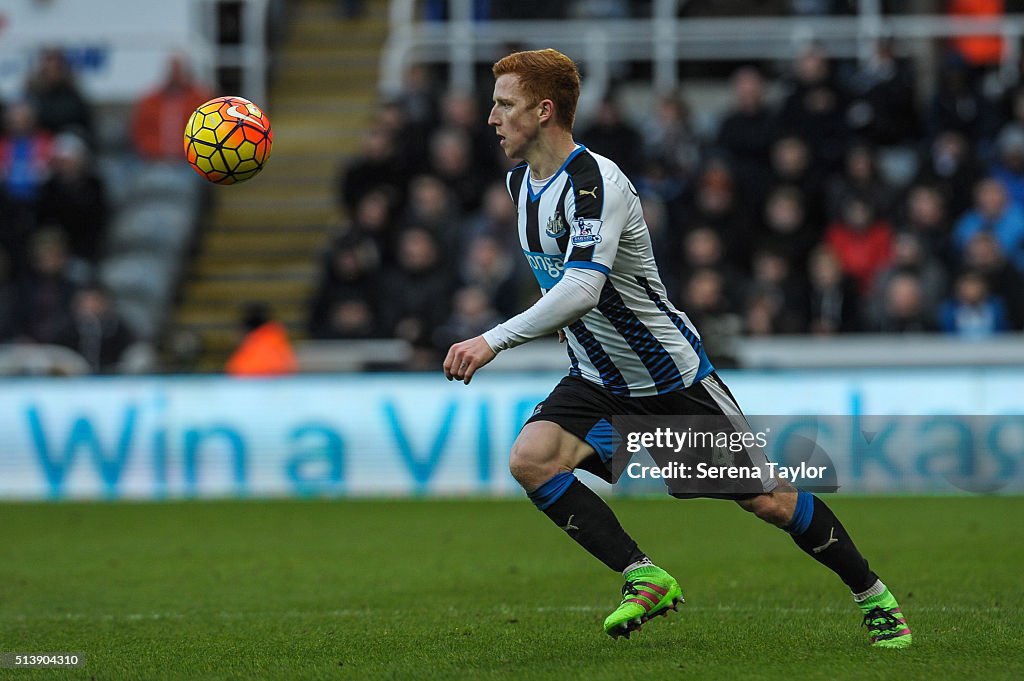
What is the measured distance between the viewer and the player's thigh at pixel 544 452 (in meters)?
6.11

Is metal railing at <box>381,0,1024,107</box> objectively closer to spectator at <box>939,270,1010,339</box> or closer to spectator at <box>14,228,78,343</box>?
spectator at <box>939,270,1010,339</box>

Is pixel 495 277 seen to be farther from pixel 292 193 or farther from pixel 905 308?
pixel 292 193

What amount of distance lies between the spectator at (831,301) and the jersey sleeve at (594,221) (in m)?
9.03

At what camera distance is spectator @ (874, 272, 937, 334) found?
1455 centimetres

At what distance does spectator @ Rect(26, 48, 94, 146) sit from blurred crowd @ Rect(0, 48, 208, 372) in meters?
0.01

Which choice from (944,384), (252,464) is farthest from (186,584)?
(944,384)

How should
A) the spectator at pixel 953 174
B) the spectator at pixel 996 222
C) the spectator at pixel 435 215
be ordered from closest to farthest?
the spectator at pixel 996 222
the spectator at pixel 953 174
the spectator at pixel 435 215

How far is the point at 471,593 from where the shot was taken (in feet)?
26.9

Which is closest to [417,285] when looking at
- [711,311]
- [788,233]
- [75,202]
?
[711,311]

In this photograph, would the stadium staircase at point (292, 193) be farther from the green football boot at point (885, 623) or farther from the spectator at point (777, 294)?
the green football boot at point (885, 623)

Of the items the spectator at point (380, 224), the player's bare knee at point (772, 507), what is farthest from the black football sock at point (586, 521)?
the spectator at point (380, 224)

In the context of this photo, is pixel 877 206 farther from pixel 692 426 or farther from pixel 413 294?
pixel 692 426

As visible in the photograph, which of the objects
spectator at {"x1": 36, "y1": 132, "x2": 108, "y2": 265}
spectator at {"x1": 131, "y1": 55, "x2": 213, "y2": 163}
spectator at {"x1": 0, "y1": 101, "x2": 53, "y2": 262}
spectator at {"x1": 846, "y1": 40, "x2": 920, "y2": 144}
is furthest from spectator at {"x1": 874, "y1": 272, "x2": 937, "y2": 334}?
spectator at {"x1": 0, "y1": 101, "x2": 53, "y2": 262}

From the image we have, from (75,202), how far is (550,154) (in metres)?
12.0
